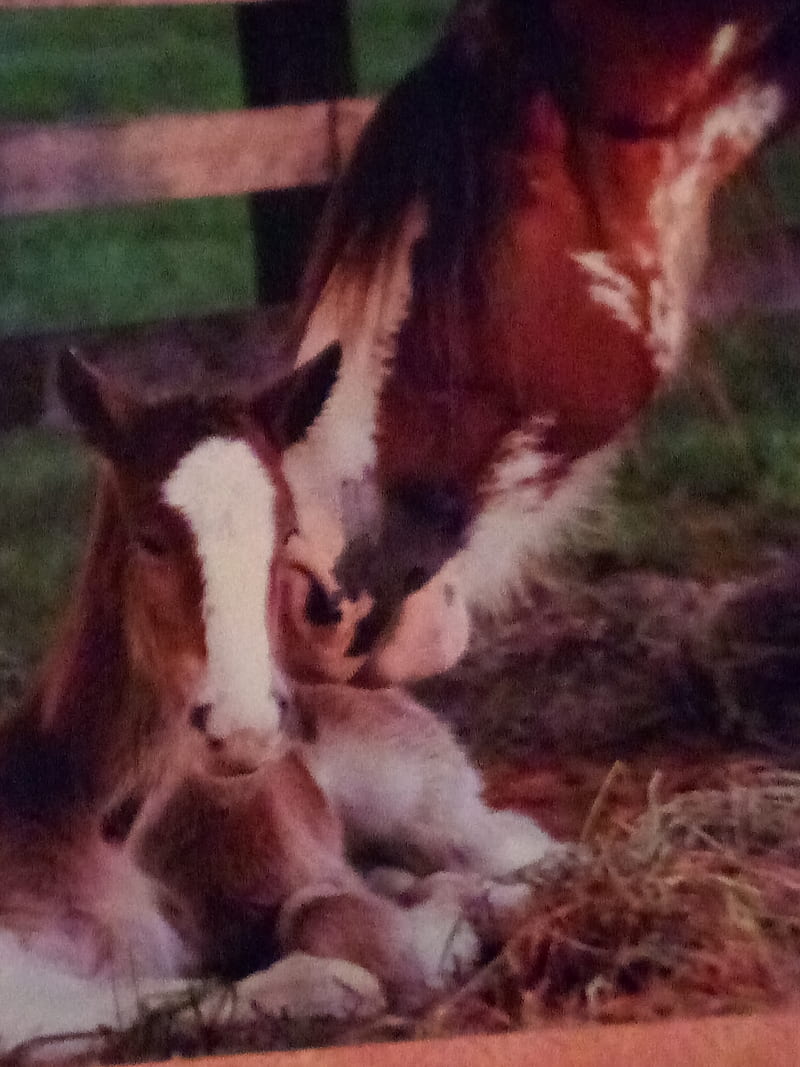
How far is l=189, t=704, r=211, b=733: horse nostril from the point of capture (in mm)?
1337

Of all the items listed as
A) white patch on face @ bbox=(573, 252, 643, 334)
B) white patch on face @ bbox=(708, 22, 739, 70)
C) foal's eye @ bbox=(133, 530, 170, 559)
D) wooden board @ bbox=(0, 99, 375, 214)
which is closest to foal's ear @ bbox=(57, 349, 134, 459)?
foal's eye @ bbox=(133, 530, 170, 559)

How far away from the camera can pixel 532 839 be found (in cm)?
135

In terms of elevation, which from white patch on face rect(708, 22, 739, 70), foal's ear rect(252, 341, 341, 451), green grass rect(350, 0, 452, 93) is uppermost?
green grass rect(350, 0, 452, 93)

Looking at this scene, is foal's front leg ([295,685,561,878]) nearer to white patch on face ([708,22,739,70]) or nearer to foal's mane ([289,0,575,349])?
foal's mane ([289,0,575,349])

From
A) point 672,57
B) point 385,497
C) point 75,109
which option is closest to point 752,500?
point 385,497

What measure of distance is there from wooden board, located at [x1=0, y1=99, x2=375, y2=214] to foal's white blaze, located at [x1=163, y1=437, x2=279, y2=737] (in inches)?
13.7

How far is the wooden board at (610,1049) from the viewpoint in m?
1.28

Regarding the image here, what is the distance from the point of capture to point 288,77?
1406 mm

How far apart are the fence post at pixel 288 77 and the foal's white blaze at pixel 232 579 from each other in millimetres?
239

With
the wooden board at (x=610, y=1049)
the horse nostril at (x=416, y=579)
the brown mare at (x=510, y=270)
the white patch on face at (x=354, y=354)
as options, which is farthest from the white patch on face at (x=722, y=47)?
the wooden board at (x=610, y=1049)

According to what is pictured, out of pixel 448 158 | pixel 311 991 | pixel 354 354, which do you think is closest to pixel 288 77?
pixel 448 158

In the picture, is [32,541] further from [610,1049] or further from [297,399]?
[610,1049]

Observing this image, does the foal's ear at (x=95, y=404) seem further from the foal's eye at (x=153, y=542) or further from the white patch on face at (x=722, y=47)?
the white patch on face at (x=722, y=47)

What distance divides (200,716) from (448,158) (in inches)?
28.8
